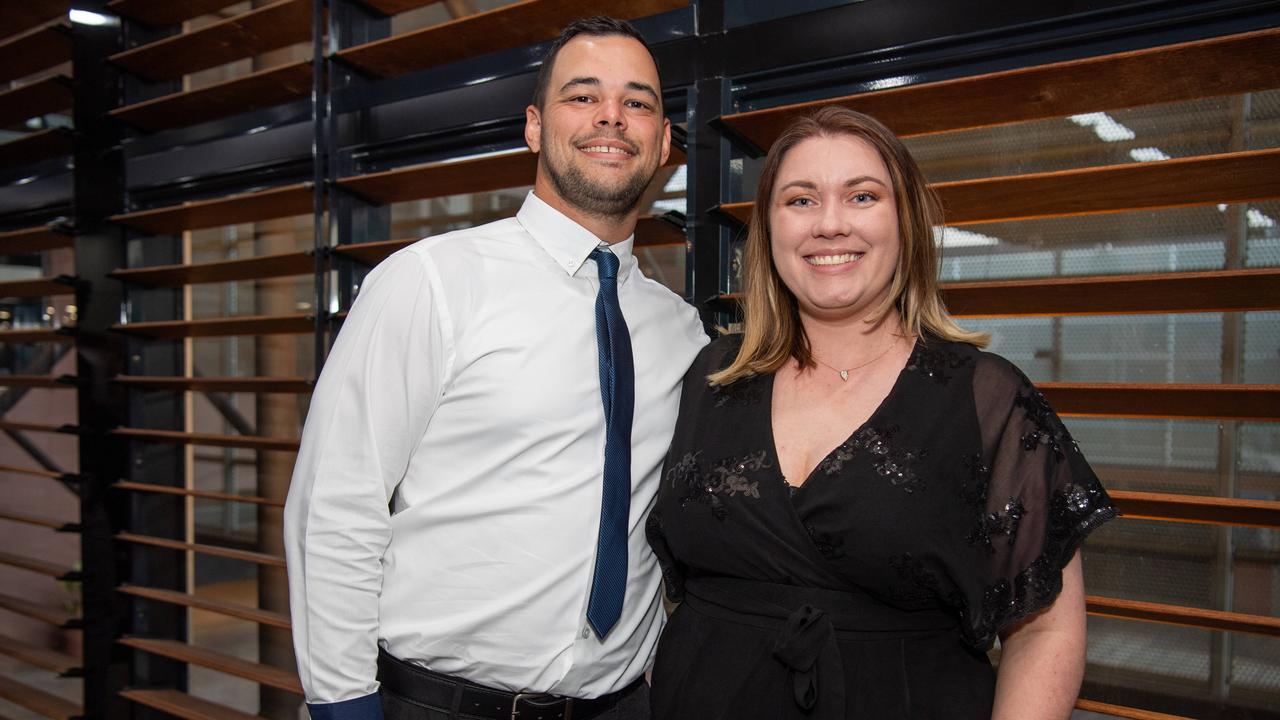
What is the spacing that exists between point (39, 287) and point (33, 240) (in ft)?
0.61

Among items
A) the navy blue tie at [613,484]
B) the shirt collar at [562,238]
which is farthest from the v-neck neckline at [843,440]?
the shirt collar at [562,238]

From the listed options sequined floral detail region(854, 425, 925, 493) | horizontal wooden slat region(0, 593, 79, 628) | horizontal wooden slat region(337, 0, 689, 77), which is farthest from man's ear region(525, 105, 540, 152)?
horizontal wooden slat region(0, 593, 79, 628)

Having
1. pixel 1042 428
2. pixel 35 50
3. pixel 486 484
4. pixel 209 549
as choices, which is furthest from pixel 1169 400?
pixel 35 50

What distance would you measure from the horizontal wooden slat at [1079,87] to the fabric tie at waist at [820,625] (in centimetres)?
93

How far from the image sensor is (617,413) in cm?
163

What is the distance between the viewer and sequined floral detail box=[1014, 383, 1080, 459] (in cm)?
136

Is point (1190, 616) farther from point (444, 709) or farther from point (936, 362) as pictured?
point (444, 709)

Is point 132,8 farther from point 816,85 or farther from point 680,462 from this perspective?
point 680,462

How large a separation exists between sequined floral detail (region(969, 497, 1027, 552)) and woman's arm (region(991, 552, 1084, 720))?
0.11 meters

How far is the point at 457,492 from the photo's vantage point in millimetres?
1623

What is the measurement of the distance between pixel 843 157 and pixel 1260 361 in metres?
0.93

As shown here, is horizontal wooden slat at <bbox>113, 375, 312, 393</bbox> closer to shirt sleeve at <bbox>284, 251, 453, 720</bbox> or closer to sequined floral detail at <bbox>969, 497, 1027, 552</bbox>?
shirt sleeve at <bbox>284, 251, 453, 720</bbox>

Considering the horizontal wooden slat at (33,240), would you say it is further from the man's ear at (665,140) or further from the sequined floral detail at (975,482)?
the sequined floral detail at (975,482)

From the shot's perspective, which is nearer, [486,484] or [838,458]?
[838,458]
